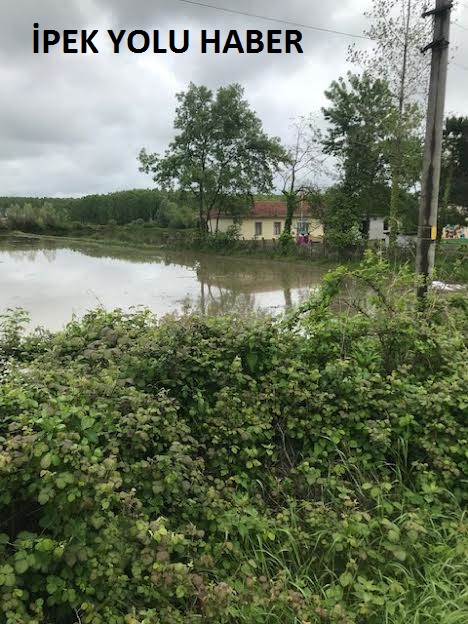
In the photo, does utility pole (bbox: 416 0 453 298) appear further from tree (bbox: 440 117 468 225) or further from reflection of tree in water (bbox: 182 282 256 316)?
tree (bbox: 440 117 468 225)

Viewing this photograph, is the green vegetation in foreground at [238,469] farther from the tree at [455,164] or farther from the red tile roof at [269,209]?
the red tile roof at [269,209]

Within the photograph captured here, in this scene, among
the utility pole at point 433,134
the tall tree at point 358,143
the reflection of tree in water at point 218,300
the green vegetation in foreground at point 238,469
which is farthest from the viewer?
the tall tree at point 358,143

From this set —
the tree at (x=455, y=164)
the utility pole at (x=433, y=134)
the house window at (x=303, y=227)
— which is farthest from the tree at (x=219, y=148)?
the utility pole at (x=433, y=134)

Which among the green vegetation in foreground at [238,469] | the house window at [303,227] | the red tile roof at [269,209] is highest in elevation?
the red tile roof at [269,209]

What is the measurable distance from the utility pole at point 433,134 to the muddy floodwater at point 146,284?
3.56 m

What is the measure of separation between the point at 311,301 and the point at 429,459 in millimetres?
1460

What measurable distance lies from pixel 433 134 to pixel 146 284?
15992 millimetres

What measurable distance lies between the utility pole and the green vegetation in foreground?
174 cm

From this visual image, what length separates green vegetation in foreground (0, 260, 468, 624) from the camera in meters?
1.75

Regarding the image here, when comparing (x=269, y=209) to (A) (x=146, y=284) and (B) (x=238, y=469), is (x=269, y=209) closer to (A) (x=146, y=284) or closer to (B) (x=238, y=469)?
(A) (x=146, y=284)

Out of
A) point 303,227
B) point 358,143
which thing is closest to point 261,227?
point 303,227

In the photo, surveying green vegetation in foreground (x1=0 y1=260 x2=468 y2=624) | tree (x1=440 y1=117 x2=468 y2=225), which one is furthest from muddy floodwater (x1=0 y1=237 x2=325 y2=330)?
tree (x1=440 y1=117 x2=468 y2=225)

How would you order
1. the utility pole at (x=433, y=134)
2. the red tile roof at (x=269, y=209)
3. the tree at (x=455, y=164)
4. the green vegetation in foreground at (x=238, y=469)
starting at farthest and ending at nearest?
the red tile roof at (x=269, y=209) → the tree at (x=455, y=164) → the utility pole at (x=433, y=134) → the green vegetation in foreground at (x=238, y=469)

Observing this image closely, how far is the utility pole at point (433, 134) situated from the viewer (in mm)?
4875
